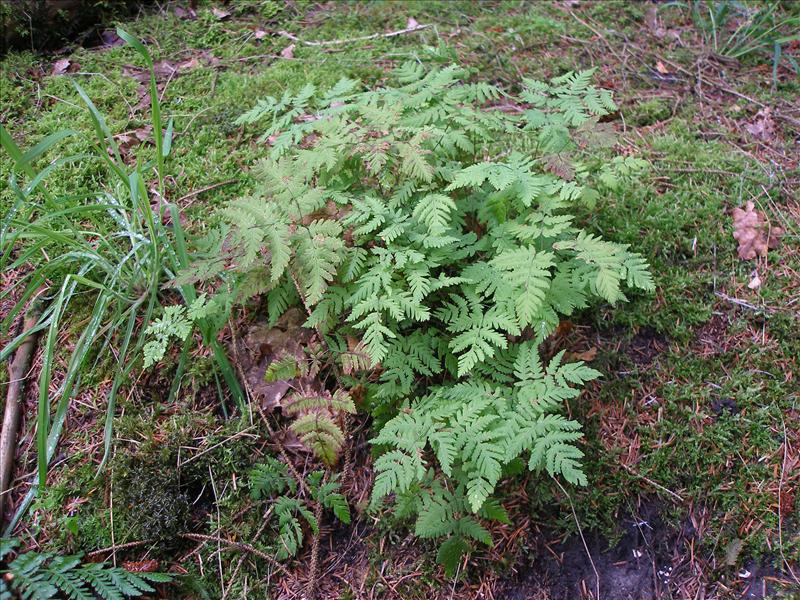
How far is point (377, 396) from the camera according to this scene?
2.58 metres

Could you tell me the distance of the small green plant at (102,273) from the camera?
261 cm

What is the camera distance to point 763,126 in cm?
387

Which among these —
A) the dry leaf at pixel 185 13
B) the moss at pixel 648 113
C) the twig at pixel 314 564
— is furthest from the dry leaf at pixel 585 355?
the dry leaf at pixel 185 13

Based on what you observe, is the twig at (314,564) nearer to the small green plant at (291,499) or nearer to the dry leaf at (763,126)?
the small green plant at (291,499)

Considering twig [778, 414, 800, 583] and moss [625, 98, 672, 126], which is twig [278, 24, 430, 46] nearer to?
moss [625, 98, 672, 126]

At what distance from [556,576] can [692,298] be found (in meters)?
1.63

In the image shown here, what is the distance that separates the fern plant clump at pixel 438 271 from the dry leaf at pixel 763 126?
5.30 ft

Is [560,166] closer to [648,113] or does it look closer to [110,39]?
[648,113]

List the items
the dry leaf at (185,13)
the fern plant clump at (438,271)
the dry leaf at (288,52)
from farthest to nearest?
1. the dry leaf at (185,13)
2. the dry leaf at (288,52)
3. the fern plant clump at (438,271)

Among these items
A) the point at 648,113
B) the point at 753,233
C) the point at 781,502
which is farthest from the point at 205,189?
the point at 781,502

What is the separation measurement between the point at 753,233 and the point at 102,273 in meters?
3.63

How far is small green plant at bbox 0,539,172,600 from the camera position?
2.16 meters

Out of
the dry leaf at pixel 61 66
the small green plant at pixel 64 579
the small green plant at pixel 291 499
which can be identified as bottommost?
the small green plant at pixel 291 499

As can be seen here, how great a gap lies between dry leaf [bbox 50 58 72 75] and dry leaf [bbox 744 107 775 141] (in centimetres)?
489
